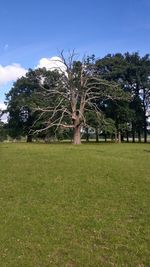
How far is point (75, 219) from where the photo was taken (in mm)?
9961

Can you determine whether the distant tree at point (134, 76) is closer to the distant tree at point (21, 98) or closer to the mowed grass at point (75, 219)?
the distant tree at point (21, 98)

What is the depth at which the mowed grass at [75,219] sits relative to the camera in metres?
7.52

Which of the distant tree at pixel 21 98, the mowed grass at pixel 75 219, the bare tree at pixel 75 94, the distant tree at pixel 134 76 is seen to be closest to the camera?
the mowed grass at pixel 75 219

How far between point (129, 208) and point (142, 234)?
2.28m

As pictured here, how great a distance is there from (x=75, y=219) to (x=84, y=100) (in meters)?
46.3

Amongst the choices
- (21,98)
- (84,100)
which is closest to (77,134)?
(84,100)

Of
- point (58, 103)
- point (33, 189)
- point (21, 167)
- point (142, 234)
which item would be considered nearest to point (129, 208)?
point (142, 234)

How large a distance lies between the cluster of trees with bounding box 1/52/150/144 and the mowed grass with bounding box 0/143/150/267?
37.7 m

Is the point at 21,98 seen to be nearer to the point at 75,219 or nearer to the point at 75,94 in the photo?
the point at 75,94

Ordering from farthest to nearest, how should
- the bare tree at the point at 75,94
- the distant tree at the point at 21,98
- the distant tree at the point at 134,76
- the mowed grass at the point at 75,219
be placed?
1. the distant tree at the point at 21,98
2. the distant tree at the point at 134,76
3. the bare tree at the point at 75,94
4. the mowed grass at the point at 75,219

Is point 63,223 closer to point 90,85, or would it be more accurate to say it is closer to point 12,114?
point 90,85

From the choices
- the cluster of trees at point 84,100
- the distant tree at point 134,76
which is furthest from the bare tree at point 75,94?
the distant tree at point 134,76

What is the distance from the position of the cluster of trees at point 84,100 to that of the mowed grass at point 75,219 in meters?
37.7

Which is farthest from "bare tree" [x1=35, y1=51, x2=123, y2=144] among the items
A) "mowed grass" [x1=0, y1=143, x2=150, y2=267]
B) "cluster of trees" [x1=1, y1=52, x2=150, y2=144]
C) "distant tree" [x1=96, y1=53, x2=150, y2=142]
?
"mowed grass" [x1=0, y1=143, x2=150, y2=267]
